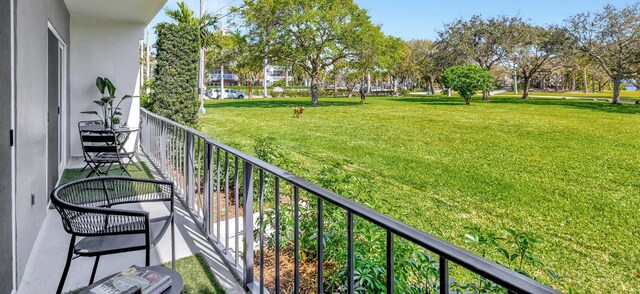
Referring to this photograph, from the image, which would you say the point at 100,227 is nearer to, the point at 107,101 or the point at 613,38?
the point at 107,101

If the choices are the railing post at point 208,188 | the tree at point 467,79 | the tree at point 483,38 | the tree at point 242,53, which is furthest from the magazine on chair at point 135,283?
the tree at point 483,38

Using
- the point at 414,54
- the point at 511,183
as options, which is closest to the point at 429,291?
the point at 511,183

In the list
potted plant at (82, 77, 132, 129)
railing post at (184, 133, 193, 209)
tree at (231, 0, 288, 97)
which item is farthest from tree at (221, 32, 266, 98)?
railing post at (184, 133, 193, 209)

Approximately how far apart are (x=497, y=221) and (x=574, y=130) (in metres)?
8.82

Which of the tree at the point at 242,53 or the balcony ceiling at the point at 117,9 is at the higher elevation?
the tree at the point at 242,53

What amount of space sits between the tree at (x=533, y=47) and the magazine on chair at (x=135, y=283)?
26963 millimetres

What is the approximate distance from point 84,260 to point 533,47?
28965 millimetres

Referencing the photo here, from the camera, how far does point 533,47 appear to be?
2573 cm

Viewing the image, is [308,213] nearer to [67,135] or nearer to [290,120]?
[67,135]

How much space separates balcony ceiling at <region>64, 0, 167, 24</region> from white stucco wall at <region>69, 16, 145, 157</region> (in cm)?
18

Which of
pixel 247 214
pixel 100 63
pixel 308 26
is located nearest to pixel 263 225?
pixel 247 214

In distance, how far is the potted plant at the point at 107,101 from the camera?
6109 millimetres

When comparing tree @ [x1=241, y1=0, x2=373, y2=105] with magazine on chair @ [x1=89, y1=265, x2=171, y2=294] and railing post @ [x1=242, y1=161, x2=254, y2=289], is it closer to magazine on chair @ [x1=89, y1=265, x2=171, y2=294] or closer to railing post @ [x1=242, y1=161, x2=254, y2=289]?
railing post @ [x1=242, y1=161, x2=254, y2=289]

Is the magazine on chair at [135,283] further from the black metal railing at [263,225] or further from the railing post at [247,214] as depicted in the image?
the railing post at [247,214]
